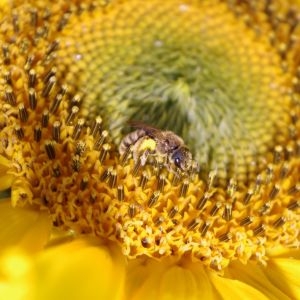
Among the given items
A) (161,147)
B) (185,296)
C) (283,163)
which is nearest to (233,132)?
(283,163)

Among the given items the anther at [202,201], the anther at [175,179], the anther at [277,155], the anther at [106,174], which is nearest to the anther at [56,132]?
the anther at [106,174]

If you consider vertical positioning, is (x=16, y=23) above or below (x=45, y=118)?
above

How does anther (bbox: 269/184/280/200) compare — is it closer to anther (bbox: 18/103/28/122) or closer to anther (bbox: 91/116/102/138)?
anther (bbox: 91/116/102/138)

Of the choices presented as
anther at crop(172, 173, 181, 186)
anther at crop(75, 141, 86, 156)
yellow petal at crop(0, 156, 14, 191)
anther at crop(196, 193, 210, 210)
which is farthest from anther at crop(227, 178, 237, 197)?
yellow petal at crop(0, 156, 14, 191)

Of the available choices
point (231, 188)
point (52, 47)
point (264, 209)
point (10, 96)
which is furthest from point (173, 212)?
point (52, 47)

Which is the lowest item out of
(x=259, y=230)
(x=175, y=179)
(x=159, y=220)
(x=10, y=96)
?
(x=259, y=230)

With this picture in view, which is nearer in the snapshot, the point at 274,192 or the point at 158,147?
the point at 158,147

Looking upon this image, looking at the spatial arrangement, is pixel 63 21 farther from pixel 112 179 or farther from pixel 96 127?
pixel 112 179
